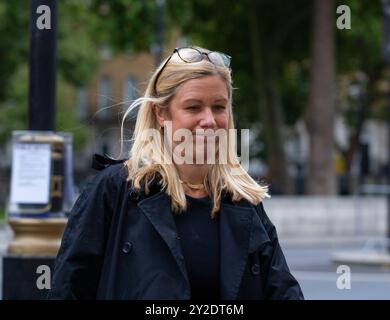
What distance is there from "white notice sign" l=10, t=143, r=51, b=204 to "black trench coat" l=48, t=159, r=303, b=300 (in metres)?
3.77

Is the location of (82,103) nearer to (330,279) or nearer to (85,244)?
(330,279)

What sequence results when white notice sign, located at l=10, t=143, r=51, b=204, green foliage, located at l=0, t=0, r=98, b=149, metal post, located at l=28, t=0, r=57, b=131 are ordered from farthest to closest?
green foliage, located at l=0, t=0, r=98, b=149 → white notice sign, located at l=10, t=143, r=51, b=204 → metal post, located at l=28, t=0, r=57, b=131

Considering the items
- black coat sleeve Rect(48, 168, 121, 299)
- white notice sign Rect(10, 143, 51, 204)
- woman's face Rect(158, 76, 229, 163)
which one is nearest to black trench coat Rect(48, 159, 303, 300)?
black coat sleeve Rect(48, 168, 121, 299)

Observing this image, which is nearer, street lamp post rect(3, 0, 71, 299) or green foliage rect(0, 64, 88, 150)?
street lamp post rect(3, 0, 71, 299)

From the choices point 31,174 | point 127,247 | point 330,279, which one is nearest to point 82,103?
point 330,279

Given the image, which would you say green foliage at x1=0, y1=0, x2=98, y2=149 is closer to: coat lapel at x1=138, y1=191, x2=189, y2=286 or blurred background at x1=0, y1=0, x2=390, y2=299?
blurred background at x1=0, y1=0, x2=390, y2=299

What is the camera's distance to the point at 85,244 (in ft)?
11.2

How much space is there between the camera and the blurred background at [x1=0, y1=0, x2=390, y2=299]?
2066 cm

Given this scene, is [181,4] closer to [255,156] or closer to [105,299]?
[255,156]

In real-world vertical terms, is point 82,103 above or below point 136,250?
above

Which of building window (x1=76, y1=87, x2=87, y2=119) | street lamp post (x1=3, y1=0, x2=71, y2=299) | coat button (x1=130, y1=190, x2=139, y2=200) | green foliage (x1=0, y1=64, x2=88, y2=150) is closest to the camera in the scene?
coat button (x1=130, y1=190, x2=139, y2=200)

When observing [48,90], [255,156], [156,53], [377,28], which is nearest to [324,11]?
[156,53]

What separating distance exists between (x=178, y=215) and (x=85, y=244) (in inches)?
12.5
